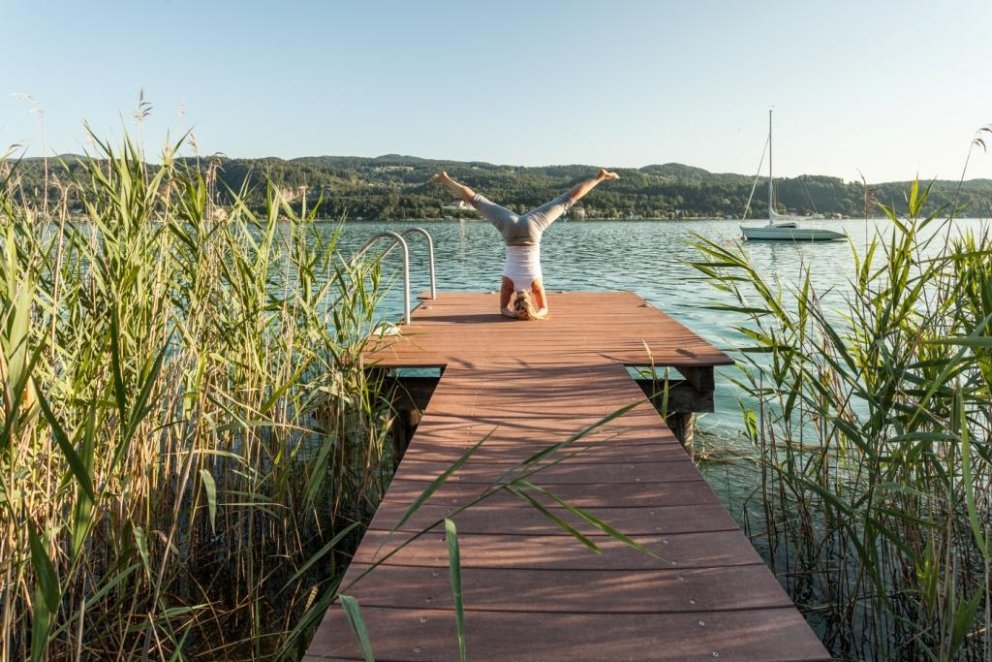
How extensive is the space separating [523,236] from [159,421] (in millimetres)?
3631

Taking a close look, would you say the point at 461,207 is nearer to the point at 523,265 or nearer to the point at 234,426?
the point at 523,265

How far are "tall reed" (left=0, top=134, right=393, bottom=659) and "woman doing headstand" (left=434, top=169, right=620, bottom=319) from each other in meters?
2.15

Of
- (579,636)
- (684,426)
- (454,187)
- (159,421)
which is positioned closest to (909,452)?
(579,636)

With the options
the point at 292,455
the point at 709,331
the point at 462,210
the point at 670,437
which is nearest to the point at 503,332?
the point at 462,210

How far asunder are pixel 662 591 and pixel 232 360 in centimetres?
209

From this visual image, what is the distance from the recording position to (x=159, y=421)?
8.64 feet

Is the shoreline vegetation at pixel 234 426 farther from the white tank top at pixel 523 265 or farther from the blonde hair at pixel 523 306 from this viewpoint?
the blonde hair at pixel 523 306

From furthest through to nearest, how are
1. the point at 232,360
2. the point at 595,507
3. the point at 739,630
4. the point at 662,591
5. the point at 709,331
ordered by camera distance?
the point at 709,331 < the point at 232,360 < the point at 595,507 < the point at 662,591 < the point at 739,630

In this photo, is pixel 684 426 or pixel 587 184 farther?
pixel 587 184

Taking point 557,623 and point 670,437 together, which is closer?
point 557,623

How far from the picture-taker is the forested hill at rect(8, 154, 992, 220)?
10.0ft

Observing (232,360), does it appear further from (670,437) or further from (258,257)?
(670,437)

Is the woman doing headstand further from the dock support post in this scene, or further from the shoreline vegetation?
the shoreline vegetation

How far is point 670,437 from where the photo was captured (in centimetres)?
322
